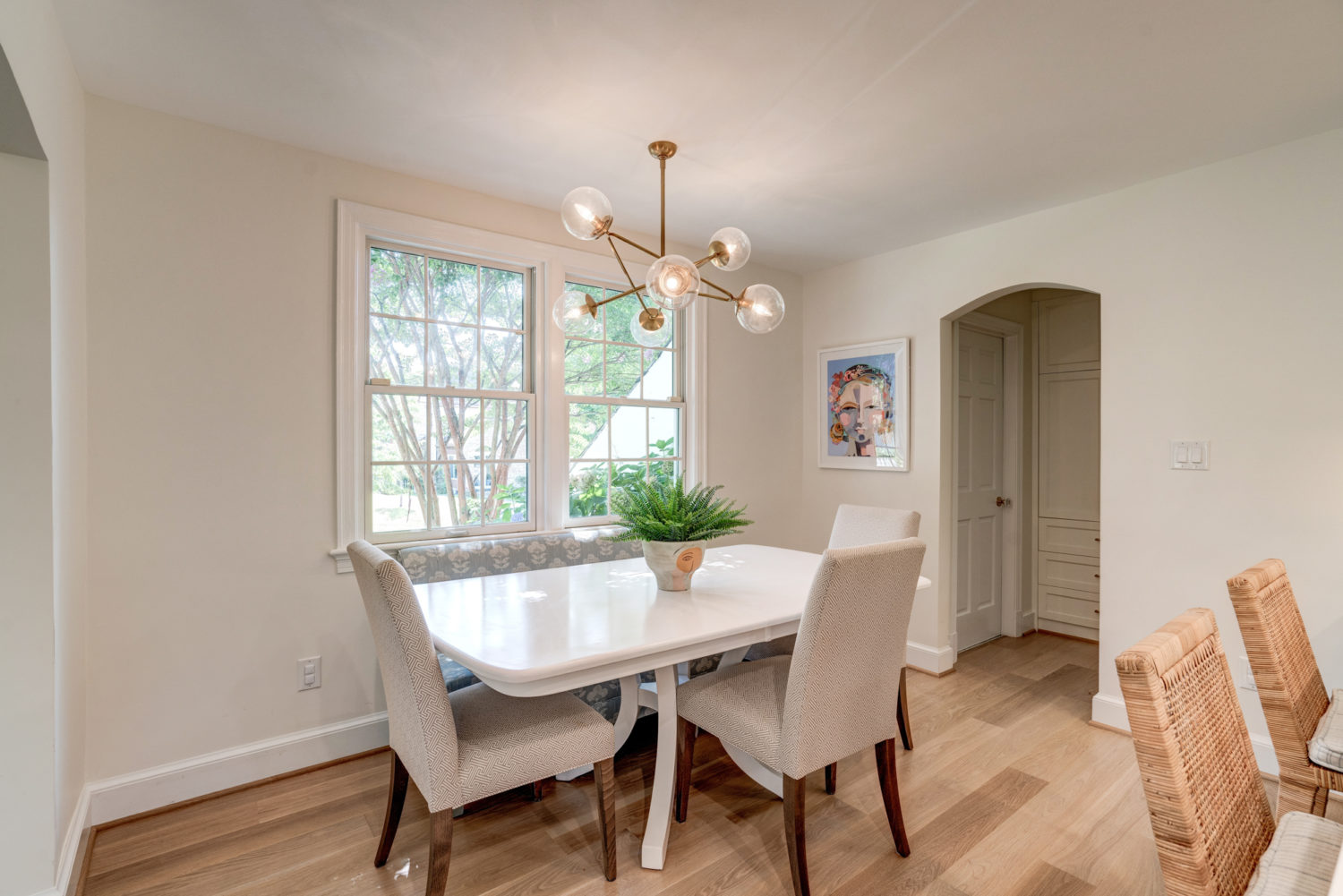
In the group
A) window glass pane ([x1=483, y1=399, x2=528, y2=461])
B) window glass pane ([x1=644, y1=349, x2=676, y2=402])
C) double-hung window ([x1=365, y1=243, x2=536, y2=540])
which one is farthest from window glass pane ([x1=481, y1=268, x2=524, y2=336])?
window glass pane ([x1=644, y1=349, x2=676, y2=402])

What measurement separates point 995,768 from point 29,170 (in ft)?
11.6

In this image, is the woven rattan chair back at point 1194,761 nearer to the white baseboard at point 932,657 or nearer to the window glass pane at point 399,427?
the white baseboard at point 932,657

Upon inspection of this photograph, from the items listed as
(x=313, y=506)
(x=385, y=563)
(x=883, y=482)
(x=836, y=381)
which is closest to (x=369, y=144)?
(x=313, y=506)

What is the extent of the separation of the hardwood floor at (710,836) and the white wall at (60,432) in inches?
12.8

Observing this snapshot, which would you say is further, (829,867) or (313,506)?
(313,506)

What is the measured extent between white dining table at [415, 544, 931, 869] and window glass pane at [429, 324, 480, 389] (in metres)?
1.02

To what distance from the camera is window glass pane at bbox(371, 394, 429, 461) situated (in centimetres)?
273

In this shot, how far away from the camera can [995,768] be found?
8.06 ft

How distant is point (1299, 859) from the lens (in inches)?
41.8

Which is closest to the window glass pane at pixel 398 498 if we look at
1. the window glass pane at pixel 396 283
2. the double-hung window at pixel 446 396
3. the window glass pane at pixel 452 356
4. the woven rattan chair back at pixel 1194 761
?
the double-hung window at pixel 446 396

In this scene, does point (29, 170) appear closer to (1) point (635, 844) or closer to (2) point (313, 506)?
(2) point (313, 506)

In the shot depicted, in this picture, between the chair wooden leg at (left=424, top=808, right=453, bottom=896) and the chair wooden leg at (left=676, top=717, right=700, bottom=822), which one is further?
the chair wooden leg at (left=676, top=717, right=700, bottom=822)

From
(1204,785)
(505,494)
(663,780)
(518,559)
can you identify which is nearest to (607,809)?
(663,780)

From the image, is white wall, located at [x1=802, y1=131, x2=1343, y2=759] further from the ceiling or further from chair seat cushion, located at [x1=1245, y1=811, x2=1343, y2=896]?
chair seat cushion, located at [x1=1245, y1=811, x2=1343, y2=896]
